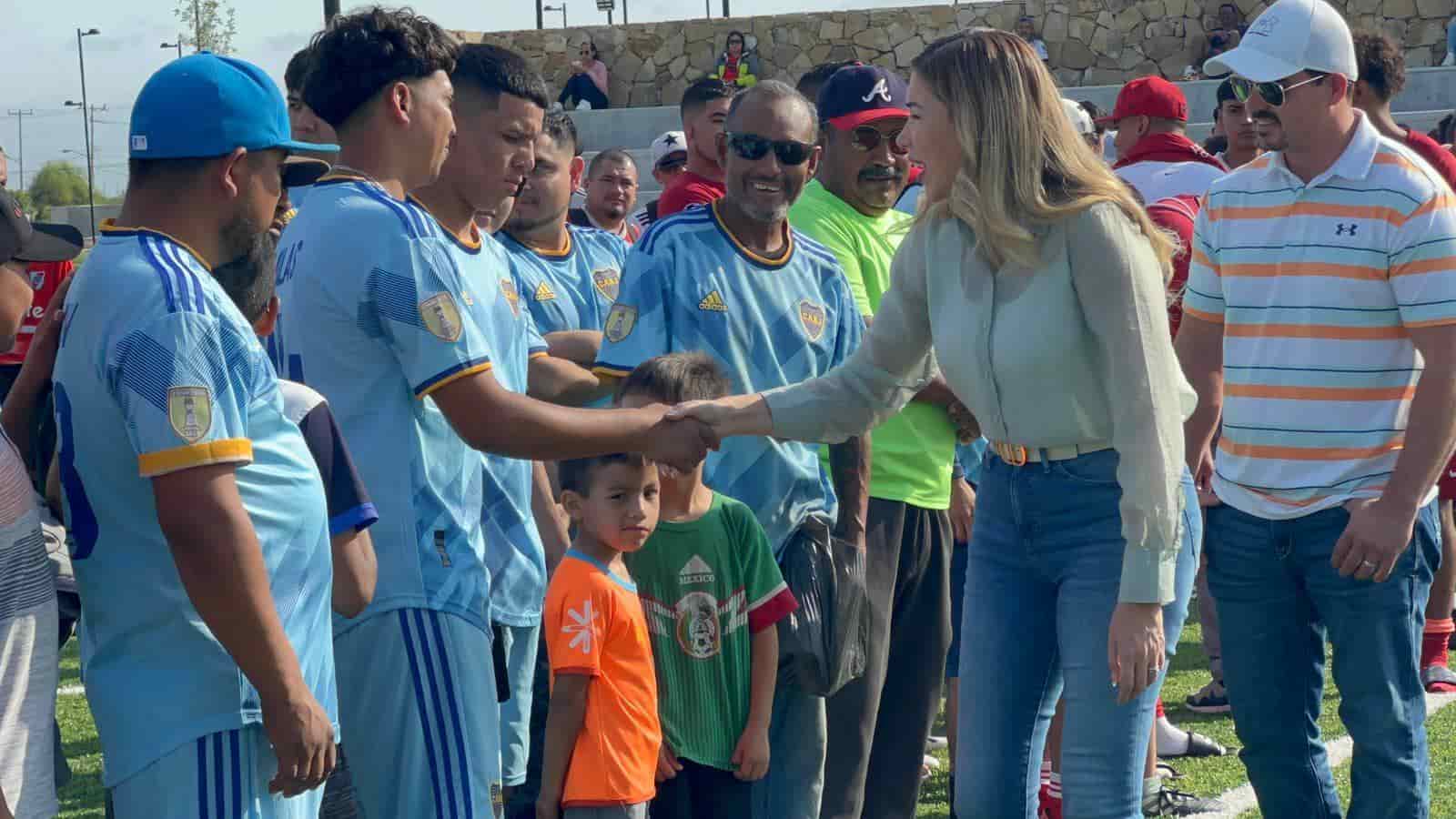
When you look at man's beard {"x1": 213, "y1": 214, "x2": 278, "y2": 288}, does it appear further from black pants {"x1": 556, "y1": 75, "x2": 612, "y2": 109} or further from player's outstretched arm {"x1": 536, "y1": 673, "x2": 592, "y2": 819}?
black pants {"x1": 556, "y1": 75, "x2": 612, "y2": 109}

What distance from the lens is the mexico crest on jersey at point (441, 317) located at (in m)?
3.29

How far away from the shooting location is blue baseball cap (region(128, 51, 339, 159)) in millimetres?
2775

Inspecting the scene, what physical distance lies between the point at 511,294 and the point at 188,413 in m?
1.28

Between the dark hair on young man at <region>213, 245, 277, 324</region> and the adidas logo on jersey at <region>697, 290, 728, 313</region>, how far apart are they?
5.11ft

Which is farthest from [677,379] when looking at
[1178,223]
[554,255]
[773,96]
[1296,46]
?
[1178,223]

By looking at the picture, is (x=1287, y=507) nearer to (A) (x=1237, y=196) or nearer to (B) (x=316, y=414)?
(A) (x=1237, y=196)

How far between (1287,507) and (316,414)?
2366 millimetres

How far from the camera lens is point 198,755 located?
270cm

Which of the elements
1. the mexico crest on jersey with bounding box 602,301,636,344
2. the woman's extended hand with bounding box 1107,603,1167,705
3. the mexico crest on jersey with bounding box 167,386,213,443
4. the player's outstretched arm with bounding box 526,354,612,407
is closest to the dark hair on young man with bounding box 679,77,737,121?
the mexico crest on jersey with bounding box 602,301,636,344

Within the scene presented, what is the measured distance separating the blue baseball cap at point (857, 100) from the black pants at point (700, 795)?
2021mm

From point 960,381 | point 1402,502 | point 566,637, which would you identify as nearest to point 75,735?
point 566,637

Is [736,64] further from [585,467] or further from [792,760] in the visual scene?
[585,467]

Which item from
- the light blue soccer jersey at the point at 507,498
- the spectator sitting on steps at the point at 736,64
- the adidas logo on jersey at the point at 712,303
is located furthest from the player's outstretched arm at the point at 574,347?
the spectator sitting on steps at the point at 736,64

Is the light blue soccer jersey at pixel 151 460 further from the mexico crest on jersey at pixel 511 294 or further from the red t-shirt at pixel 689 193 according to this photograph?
the red t-shirt at pixel 689 193
